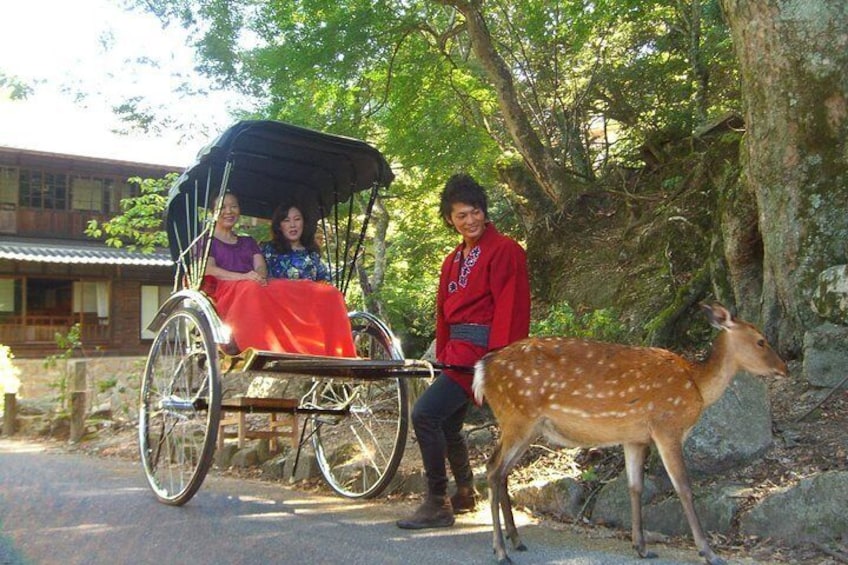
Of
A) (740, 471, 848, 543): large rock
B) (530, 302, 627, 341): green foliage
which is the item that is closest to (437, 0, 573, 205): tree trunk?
(530, 302, 627, 341): green foliage

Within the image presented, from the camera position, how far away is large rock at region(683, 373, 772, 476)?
495cm

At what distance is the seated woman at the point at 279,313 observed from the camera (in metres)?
5.51

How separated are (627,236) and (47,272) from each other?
18.0 meters

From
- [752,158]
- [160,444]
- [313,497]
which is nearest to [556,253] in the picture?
[752,158]

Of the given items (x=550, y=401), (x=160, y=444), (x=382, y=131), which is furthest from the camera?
(x=382, y=131)

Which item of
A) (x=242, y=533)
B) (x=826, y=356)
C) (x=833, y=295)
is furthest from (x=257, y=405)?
(x=833, y=295)

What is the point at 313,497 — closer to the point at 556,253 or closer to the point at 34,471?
the point at 34,471

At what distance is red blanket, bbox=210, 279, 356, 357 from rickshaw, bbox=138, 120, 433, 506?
0.16 m

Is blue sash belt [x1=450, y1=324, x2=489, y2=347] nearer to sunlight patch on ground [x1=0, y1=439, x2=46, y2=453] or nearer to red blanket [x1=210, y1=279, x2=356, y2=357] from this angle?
red blanket [x1=210, y1=279, x2=356, y2=357]

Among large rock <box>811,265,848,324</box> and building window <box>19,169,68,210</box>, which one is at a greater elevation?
building window <box>19,169,68,210</box>

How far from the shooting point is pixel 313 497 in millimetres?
6402

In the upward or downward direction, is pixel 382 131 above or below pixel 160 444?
above

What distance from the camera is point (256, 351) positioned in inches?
194

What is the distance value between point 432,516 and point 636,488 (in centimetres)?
145
